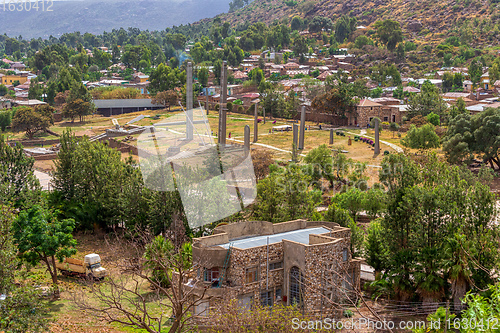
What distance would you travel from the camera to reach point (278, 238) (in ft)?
69.7

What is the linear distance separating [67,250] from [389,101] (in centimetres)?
4912

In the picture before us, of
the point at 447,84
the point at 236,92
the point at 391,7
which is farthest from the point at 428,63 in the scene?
the point at 391,7

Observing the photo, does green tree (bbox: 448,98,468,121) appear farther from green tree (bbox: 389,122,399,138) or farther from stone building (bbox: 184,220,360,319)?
stone building (bbox: 184,220,360,319)

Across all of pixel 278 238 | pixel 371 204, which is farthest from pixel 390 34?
pixel 278 238

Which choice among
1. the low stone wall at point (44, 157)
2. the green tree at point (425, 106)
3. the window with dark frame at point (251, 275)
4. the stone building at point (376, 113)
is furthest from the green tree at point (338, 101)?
the window with dark frame at point (251, 275)

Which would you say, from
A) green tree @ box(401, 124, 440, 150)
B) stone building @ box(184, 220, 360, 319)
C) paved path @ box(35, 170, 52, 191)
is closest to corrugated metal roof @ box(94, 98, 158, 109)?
paved path @ box(35, 170, 52, 191)

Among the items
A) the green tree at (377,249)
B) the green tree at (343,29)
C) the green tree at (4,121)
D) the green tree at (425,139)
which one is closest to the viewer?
the green tree at (377,249)

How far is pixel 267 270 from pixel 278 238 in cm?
192

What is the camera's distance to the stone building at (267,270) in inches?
758

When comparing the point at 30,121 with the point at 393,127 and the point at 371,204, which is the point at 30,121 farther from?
the point at 371,204

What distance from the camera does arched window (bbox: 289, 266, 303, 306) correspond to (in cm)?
1959

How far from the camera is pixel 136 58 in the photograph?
122938mm

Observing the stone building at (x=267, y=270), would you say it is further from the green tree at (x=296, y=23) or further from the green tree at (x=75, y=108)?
the green tree at (x=296, y=23)

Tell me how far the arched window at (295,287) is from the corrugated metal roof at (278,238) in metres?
1.35
